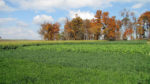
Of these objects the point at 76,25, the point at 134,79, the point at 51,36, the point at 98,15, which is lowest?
the point at 134,79

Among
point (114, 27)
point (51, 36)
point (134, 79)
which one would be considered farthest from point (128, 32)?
point (134, 79)

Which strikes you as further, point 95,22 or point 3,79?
point 95,22

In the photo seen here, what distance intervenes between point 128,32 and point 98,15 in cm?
1452

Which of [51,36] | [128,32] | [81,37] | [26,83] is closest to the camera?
[26,83]

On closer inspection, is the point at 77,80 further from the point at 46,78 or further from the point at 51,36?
the point at 51,36

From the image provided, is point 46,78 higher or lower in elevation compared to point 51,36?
lower

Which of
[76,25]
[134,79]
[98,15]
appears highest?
[98,15]

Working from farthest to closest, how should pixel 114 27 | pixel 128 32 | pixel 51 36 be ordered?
pixel 51 36, pixel 128 32, pixel 114 27

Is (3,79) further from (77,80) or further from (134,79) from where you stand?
(134,79)

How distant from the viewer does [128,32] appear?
47.8m

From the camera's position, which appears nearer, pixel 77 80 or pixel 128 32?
pixel 77 80

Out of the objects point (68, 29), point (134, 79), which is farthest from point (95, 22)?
point (134, 79)

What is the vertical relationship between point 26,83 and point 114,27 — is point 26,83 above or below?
below

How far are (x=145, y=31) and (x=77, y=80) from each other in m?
54.9
